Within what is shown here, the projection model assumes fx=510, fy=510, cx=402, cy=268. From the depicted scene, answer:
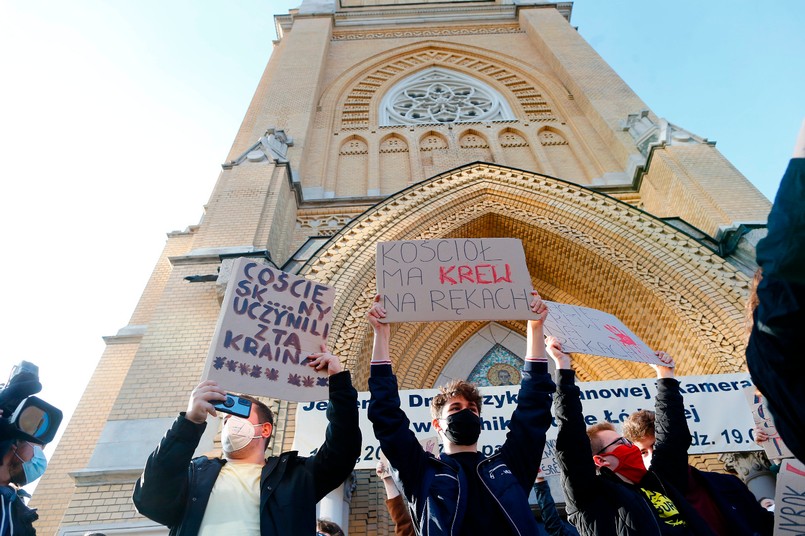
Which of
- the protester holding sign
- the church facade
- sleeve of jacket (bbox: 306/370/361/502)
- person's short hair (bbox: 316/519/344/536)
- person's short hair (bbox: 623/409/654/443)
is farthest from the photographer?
the church facade

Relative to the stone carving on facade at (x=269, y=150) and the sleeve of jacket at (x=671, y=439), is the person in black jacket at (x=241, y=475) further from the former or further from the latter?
the stone carving on facade at (x=269, y=150)

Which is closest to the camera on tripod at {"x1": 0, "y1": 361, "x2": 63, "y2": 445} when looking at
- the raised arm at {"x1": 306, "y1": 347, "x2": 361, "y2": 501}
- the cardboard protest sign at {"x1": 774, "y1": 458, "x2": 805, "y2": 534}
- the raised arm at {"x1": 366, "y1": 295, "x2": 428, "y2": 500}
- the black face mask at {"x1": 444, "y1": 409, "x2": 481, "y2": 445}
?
the raised arm at {"x1": 306, "y1": 347, "x2": 361, "y2": 501}

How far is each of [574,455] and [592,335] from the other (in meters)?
1.32

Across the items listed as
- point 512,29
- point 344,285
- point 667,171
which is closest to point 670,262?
point 667,171

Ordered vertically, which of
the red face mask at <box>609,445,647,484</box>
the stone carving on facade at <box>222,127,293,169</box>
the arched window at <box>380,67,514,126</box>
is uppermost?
the arched window at <box>380,67,514,126</box>

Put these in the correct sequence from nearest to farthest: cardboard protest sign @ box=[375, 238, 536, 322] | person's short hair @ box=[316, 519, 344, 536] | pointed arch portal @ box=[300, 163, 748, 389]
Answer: cardboard protest sign @ box=[375, 238, 536, 322] → person's short hair @ box=[316, 519, 344, 536] → pointed arch portal @ box=[300, 163, 748, 389]

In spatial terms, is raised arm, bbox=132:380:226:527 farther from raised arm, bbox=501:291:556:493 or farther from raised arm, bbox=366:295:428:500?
raised arm, bbox=501:291:556:493

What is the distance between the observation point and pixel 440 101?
1377 centimetres

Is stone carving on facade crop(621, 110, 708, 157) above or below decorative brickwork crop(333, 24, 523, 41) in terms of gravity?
below

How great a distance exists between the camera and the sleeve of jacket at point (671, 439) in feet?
8.36

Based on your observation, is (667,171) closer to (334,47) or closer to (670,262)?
(670,262)

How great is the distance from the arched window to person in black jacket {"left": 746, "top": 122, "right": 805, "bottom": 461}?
12.0 meters

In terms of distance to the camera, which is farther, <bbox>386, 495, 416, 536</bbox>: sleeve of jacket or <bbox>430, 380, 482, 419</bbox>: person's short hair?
<bbox>386, 495, 416, 536</bbox>: sleeve of jacket

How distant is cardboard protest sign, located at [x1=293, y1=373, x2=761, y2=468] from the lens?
4824 millimetres
